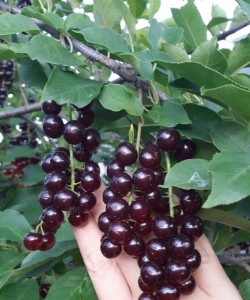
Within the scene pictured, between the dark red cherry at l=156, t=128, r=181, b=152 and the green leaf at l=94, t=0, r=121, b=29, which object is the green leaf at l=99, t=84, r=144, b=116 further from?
the green leaf at l=94, t=0, r=121, b=29

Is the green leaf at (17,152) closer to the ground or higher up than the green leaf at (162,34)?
closer to the ground

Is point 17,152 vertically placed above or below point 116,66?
below

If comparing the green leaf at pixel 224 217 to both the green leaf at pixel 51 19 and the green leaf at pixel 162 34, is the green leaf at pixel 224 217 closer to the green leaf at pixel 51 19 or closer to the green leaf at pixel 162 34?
the green leaf at pixel 162 34

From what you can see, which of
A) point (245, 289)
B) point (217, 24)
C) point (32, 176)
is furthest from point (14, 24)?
point (32, 176)

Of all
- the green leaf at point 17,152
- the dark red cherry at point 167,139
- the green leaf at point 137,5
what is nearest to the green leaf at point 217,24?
the green leaf at point 137,5

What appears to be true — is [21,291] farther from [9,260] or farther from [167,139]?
[167,139]

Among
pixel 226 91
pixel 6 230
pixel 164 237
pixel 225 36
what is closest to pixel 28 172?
pixel 6 230

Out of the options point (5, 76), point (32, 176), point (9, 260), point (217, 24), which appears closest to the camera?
point (9, 260)
